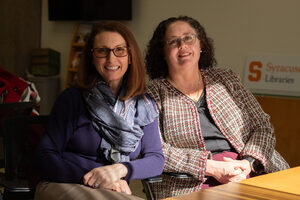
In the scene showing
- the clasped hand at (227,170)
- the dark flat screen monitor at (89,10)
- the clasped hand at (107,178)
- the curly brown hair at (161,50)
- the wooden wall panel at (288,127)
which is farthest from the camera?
the dark flat screen monitor at (89,10)

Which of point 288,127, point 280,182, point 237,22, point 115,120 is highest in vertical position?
point 237,22

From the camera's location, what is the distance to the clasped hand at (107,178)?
1792 mm

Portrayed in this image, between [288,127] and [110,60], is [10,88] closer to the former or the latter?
[110,60]

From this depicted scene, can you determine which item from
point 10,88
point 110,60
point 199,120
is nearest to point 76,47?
point 10,88

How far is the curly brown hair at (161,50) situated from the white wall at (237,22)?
246 centimetres

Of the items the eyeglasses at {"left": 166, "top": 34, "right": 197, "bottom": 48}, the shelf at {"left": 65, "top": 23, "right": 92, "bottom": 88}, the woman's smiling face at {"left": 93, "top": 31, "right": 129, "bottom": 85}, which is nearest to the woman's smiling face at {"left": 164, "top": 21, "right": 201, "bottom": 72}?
the eyeglasses at {"left": 166, "top": 34, "right": 197, "bottom": 48}

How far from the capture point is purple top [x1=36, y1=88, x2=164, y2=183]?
184cm

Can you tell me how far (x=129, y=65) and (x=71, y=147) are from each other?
52 centimetres

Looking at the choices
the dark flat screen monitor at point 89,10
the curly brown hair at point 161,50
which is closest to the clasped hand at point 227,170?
the curly brown hair at point 161,50

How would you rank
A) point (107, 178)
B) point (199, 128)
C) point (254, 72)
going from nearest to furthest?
point (107, 178), point (199, 128), point (254, 72)

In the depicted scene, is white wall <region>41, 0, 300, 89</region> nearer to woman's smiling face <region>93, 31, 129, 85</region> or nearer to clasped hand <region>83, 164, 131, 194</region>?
woman's smiling face <region>93, 31, 129, 85</region>

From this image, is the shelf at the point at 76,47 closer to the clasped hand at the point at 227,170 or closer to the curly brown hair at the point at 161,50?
the curly brown hair at the point at 161,50

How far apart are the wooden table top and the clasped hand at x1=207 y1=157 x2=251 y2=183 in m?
0.47

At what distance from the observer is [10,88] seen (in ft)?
11.7
